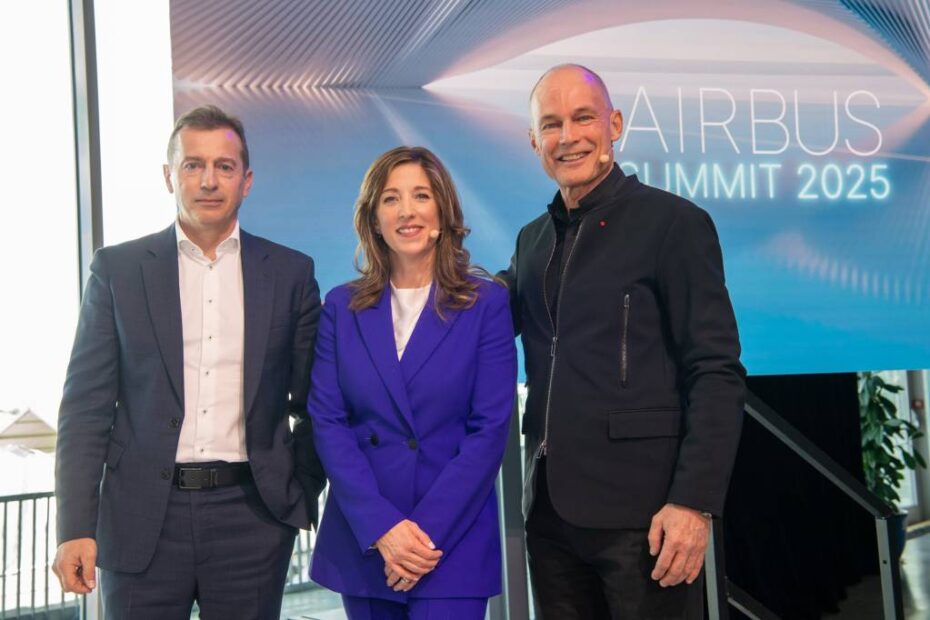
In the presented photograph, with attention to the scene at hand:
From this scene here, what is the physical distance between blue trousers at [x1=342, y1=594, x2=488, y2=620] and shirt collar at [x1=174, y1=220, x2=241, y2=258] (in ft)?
2.82

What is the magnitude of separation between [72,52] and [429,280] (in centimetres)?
215

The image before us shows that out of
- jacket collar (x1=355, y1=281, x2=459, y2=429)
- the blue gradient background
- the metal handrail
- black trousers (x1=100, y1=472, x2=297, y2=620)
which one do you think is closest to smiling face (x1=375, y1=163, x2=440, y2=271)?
jacket collar (x1=355, y1=281, x2=459, y2=429)

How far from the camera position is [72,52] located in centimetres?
345

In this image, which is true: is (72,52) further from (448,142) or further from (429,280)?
(429,280)

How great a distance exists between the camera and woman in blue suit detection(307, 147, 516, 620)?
189 cm

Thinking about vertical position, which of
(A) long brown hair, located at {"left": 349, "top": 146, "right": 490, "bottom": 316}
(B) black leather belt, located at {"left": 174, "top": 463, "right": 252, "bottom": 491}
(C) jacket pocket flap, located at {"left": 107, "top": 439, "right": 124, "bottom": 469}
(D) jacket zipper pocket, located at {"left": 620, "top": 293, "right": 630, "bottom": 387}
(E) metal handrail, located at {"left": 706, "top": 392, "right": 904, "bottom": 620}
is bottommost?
(E) metal handrail, located at {"left": 706, "top": 392, "right": 904, "bottom": 620}

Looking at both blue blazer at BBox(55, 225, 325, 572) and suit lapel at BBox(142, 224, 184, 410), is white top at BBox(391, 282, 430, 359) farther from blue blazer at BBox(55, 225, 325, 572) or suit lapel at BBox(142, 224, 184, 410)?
suit lapel at BBox(142, 224, 184, 410)

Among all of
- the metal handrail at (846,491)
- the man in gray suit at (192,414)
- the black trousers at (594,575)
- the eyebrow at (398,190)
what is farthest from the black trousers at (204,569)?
the metal handrail at (846,491)

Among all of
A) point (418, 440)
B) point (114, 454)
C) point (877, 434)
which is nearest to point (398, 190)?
point (418, 440)

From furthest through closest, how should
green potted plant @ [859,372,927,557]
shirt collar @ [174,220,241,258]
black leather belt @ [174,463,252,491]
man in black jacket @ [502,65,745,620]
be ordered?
green potted plant @ [859,372,927,557] → shirt collar @ [174,220,241,258] → black leather belt @ [174,463,252,491] → man in black jacket @ [502,65,745,620]

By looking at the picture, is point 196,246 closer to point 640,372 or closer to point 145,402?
point 145,402

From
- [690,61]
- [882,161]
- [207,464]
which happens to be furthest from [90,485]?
[882,161]

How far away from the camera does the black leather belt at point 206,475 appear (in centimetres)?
204

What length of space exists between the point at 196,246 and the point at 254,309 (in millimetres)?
220
